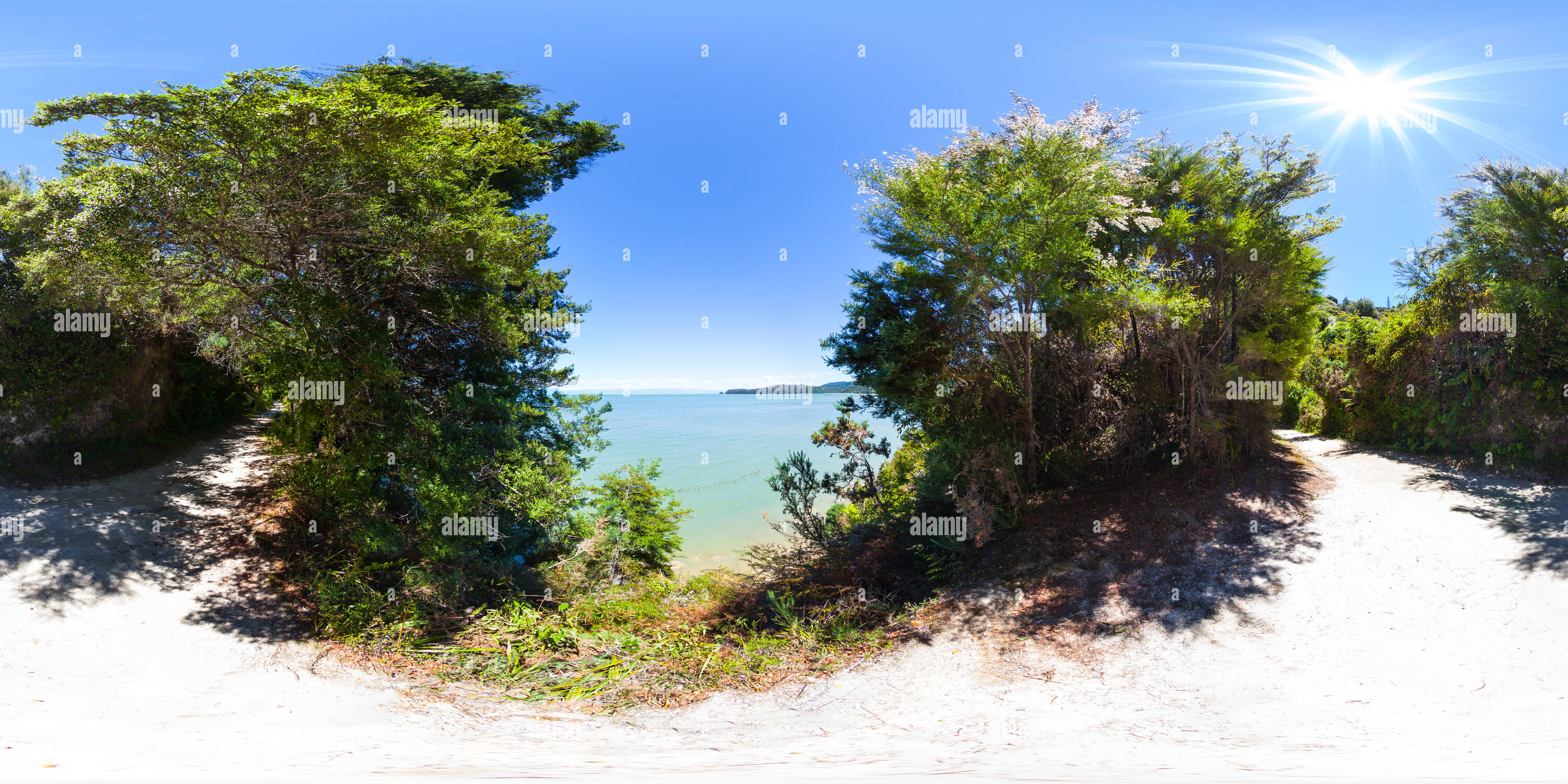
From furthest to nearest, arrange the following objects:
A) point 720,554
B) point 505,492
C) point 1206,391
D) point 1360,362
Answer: point 720,554 → point 1360,362 → point 1206,391 → point 505,492

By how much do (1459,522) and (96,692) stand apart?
16864 mm

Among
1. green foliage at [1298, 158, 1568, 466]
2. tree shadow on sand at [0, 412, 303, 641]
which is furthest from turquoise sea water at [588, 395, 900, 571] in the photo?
green foliage at [1298, 158, 1568, 466]

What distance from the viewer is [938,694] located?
5.54 m

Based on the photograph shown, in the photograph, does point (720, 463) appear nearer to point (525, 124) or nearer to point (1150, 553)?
point (525, 124)

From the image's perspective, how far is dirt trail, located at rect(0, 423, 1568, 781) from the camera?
4.05 metres

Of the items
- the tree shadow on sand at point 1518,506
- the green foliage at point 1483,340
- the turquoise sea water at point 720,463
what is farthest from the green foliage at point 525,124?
the green foliage at point 1483,340

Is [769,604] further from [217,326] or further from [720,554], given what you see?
[217,326]

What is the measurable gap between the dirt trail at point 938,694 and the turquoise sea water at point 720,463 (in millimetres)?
5293

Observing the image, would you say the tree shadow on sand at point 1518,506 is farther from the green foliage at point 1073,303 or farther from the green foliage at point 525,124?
the green foliage at point 525,124

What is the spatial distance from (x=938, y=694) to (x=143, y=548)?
11.4m

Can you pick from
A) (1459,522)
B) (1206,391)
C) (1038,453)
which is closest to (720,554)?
(1038,453)

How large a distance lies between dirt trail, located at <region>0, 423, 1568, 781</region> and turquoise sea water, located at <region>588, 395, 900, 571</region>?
5293 mm

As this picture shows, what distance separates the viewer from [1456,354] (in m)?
11.5

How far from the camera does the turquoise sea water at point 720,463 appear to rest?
15.8 metres
